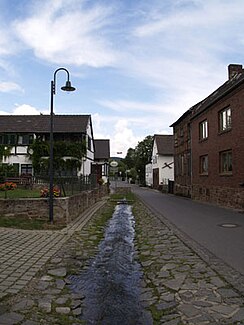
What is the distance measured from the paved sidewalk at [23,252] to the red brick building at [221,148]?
34.3 feet

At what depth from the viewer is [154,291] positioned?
227 inches

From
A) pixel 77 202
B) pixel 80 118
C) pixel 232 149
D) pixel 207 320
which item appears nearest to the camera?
pixel 207 320

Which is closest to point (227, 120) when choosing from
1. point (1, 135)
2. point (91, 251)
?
point (91, 251)

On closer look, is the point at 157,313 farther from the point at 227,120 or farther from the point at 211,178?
the point at 211,178

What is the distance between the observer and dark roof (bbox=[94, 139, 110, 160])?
5209 cm

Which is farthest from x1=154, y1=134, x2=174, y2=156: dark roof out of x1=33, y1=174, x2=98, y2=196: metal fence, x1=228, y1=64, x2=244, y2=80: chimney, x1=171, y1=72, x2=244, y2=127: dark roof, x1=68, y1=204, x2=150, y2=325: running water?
x1=68, y1=204, x2=150, y2=325: running water

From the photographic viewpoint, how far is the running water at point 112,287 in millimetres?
4730

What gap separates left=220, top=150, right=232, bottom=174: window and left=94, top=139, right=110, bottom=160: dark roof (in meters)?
30.4

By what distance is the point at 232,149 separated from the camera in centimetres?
2034

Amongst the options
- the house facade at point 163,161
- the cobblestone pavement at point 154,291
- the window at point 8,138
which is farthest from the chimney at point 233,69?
the house facade at point 163,161

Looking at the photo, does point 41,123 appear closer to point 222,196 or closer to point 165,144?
point 165,144

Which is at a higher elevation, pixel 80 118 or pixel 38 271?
pixel 80 118

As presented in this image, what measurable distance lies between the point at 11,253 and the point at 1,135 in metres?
33.5

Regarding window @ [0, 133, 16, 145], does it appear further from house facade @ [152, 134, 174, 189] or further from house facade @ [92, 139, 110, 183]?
house facade @ [152, 134, 174, 189]
